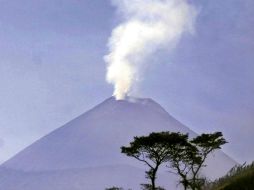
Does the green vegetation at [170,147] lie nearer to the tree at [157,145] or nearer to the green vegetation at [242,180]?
the tree at [157,145]

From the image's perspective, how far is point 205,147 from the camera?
53219mm

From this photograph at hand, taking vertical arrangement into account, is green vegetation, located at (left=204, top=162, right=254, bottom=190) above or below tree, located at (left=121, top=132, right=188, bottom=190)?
below

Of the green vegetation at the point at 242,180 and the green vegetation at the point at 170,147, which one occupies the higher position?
the green vegetation at the point at 170,147

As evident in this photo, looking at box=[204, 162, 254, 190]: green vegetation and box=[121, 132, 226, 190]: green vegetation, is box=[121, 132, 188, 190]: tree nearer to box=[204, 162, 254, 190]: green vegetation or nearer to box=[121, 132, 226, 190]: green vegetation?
box=[121, 132, 226, 190]: green vegetation

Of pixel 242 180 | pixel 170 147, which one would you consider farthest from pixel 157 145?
pixel 242 180

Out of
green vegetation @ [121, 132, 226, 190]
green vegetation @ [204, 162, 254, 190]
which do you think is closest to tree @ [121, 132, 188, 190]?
green vegetation @ [121, 132, 226, 190]

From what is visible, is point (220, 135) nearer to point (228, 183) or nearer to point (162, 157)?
point (162, 157)

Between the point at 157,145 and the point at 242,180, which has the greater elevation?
the point at 157,145

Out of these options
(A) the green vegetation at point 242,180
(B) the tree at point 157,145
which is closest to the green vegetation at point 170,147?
(B) the tree at point 157,145

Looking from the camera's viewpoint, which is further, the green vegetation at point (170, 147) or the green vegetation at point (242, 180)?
the green vegetation at point (170, 147)

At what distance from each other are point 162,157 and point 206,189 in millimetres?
23565

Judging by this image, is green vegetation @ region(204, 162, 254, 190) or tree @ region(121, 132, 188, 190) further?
tree @ region(121, 132, 188, 190)

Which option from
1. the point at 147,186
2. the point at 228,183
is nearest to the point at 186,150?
the point at 147,186

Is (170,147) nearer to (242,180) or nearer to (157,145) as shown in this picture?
(157,145)
